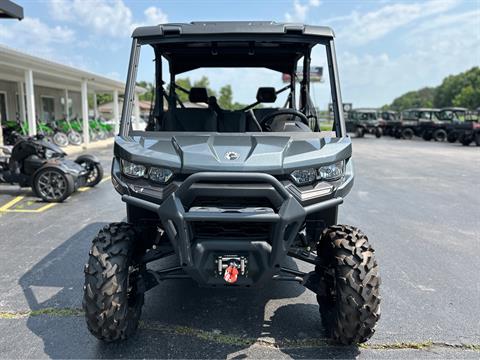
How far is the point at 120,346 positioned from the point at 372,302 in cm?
172

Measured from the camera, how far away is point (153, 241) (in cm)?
354

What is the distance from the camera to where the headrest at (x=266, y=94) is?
Answer: 518 centimetres

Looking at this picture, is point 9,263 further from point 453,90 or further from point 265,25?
point 453,90

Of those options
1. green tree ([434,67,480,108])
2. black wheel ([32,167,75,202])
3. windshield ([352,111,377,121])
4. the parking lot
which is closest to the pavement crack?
the parking lot

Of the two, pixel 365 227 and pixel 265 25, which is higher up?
pixel 265 25

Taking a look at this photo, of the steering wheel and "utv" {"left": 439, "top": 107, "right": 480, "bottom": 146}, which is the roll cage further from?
"utv" {"left": 439, "top": 107, "right": 480, "bottom": 146}

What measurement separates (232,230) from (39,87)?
24.5m

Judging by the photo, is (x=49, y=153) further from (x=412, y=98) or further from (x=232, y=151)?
(x=412, y=98)

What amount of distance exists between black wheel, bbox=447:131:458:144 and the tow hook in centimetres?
2655

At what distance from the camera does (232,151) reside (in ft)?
9.12

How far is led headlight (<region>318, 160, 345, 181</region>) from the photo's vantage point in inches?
111

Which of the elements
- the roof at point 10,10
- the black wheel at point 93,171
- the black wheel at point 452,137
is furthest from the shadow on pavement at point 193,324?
the black wheel at point 452,137

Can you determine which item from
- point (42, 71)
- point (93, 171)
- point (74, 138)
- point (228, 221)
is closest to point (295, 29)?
point (228, 221)

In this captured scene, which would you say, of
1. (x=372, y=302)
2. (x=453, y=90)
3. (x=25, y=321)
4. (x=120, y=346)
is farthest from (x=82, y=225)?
(x=453, y=90)
